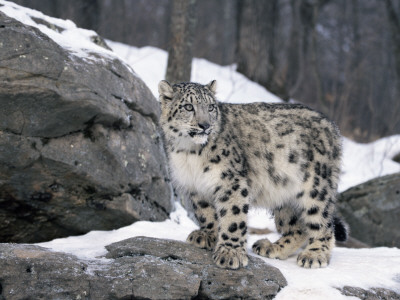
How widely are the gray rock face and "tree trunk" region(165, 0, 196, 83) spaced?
396 centimetres

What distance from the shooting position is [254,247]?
5852 millimetres

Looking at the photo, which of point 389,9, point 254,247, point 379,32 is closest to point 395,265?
point 254,247

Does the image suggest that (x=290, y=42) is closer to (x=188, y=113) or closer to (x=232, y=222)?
(x=188, y=113)

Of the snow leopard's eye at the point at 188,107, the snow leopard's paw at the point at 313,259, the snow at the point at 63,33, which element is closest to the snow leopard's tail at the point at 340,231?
the snow leopard's paw at the point at 313,259

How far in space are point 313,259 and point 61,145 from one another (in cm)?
309

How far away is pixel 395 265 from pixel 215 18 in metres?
26.4

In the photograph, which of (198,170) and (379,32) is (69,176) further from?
(379,32)

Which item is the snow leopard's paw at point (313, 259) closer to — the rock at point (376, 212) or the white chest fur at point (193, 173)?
the white chest fur at point (193, 173)

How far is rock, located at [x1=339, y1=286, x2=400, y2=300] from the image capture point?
4.62 meters

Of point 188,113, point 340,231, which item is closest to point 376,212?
point 340,231

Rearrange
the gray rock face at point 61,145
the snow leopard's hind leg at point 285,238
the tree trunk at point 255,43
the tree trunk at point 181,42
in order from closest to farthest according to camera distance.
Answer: the gray rock face at point 61,145, the snow leopard's hind leg at point 285,238, the tree trunk at point 181,42, the tree trunk at point 255,43

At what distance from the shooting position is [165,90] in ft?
17.8

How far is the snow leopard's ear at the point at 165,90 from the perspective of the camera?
5.39 m

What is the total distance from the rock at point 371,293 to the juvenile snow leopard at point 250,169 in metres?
0.63
